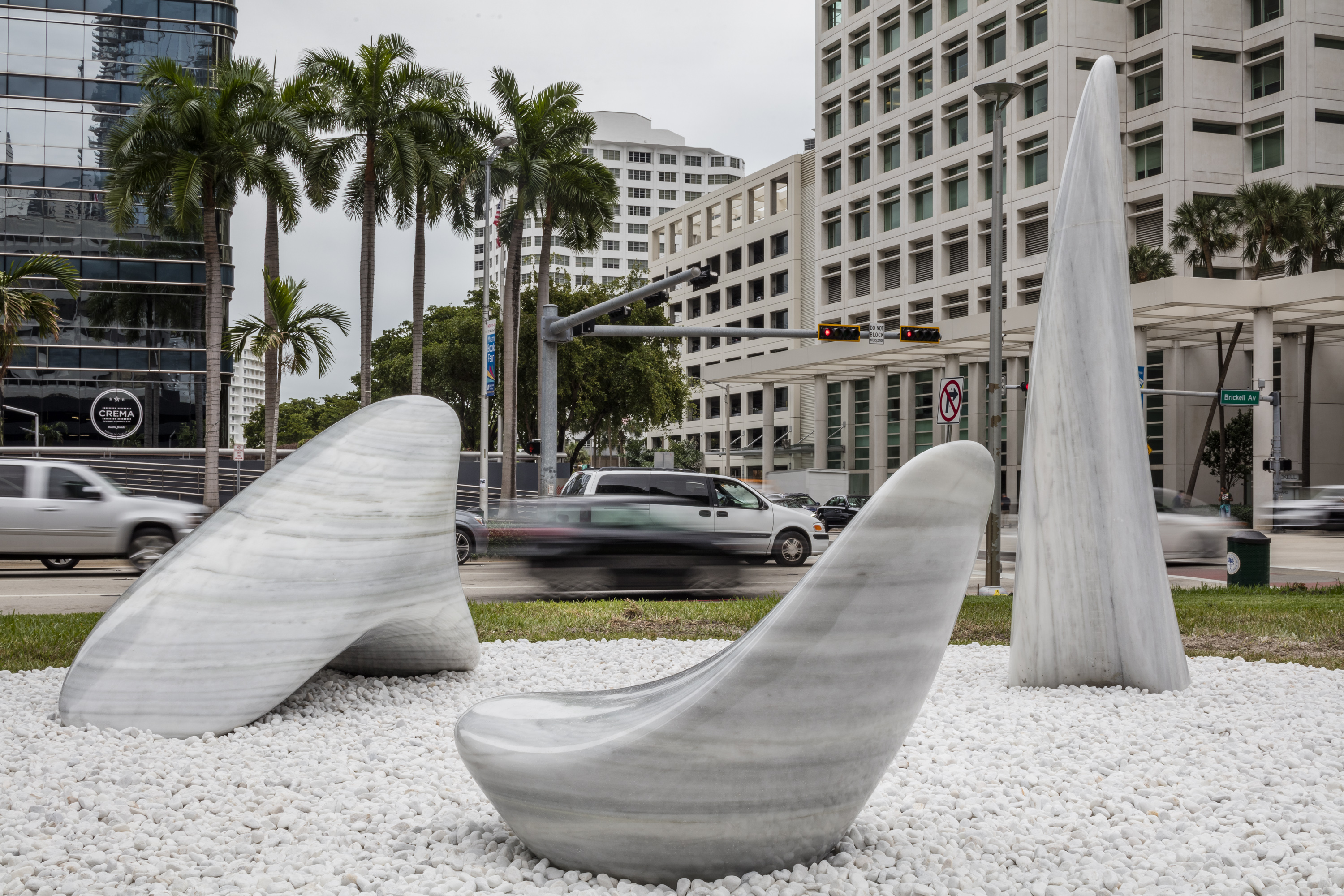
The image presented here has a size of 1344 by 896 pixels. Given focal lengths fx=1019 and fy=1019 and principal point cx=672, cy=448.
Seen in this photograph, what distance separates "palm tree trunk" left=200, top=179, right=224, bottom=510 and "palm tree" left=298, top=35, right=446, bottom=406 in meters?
2.65

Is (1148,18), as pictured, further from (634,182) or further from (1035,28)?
(634,182)

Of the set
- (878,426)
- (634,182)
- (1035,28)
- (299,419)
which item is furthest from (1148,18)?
(634,182)

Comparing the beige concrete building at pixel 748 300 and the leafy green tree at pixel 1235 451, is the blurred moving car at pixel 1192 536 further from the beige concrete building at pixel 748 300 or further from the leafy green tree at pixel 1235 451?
the beige concrete building at pixel 748 300

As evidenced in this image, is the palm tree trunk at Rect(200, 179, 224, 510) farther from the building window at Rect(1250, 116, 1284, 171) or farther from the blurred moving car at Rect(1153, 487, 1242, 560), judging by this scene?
the building window at Rect(1250, 116, 1284, 171)

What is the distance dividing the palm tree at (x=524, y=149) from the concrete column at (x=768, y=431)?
2711 cm

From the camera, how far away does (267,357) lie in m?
25.4

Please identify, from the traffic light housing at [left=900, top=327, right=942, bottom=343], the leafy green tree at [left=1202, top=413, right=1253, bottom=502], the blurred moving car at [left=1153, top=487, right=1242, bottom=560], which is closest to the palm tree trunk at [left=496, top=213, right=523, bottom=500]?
the traffic light housing at [left=900, top=327, right=942, bottom=343]

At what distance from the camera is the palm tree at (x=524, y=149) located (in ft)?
96.1

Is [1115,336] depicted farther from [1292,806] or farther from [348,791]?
[348,791]

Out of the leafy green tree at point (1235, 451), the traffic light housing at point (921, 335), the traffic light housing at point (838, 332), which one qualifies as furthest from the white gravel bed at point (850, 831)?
the leafy green tree at point (1235, 451)

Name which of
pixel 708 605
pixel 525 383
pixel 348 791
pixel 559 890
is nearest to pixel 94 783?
pixel 348 791

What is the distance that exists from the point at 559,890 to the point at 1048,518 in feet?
13.1

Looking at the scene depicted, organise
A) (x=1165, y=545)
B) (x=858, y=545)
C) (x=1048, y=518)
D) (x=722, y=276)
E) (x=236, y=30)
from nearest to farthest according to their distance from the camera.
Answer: (x=858, y=545)
(x=1048, y=518)
(x=1165, y=545)
(x=236, y=30)
(x=722, y=276)

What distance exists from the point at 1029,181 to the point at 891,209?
944 cm
